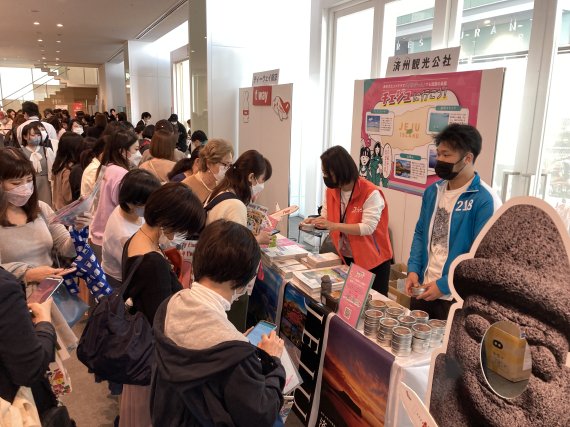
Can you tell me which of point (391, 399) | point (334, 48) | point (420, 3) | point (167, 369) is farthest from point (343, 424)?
point (334, 48)

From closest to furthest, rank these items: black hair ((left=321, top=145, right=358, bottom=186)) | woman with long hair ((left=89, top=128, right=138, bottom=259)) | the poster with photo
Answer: the poster with photo < black hair ((left=321, top=145, right=358, bottom=186)) < woman with long hair ((left=89, top=128, right=138, bottom=259))

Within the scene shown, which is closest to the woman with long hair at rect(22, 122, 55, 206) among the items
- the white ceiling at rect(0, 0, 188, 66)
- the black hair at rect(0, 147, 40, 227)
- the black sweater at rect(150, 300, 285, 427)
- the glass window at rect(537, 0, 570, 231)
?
A: the black hair at rect(0, 147, 40, 227)

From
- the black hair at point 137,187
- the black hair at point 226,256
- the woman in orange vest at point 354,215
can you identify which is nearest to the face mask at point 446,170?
the woman in orange vest at point 354,215

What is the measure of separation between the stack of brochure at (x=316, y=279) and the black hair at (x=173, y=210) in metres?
0.70

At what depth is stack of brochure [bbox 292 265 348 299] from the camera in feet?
6.97

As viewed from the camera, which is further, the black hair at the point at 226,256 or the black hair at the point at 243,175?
the black hair at the point at 243,175

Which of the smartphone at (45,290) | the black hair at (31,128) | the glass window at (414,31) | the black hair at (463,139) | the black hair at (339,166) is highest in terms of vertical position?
the glass window at (414,31)

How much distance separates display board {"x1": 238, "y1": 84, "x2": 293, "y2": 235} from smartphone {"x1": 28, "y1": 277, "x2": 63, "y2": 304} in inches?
154

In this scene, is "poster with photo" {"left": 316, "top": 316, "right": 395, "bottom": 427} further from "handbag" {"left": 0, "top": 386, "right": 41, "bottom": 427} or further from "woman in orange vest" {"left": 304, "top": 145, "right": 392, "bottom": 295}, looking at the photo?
"handbag" {"left": 0, "top": 386, "right": 41, "bottom": 427}

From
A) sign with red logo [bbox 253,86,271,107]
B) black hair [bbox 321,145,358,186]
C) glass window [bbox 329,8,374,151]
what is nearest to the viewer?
black hair [bbox 321,145,358,186]

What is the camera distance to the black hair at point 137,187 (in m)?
2.00

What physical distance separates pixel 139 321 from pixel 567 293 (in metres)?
1.40

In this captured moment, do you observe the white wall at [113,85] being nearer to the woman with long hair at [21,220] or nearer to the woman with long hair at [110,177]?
the woman with long hair at [110,177]

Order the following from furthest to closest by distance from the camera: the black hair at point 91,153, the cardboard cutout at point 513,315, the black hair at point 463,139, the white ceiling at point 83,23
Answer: the white ceiling at point 83,23, the black hair at point 91,153, the black hair at point 463,139, the cardboard cutout at point 513,315
